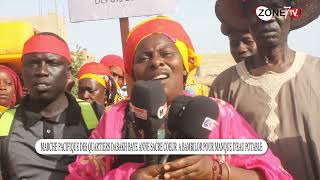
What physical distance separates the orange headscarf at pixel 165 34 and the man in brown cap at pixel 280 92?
0.43 metres

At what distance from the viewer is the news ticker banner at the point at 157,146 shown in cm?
125

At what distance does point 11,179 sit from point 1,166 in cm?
7

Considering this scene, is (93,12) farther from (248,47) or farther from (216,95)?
(216,95)

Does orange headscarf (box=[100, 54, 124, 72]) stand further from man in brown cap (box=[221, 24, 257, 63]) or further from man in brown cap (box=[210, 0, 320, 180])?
man in brown cap (box=[210, 0, 320, 180])

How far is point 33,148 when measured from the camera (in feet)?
6.87

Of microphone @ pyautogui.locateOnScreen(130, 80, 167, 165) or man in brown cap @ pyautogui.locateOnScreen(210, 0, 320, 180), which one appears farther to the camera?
man in brown cap @ pyautogui.locateOnScreen(210, 0, 320, 180)

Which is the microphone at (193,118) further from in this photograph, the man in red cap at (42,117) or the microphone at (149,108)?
the man in red cap at (42,117)

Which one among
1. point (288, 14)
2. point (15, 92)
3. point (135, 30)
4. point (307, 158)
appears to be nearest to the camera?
point (135, 30)

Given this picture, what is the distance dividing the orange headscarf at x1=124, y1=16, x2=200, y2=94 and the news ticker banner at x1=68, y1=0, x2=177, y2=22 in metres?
1.40

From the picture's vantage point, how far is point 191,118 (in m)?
1.23

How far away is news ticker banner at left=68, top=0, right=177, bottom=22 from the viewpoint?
319 centimetres

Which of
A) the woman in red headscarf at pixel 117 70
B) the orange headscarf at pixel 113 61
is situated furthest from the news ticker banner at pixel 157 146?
the orange headscarf at pixel 113 61

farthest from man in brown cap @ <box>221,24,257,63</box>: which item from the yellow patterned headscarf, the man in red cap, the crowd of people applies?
the yellow patterned headscarf

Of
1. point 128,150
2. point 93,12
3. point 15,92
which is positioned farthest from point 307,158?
point 15,92
